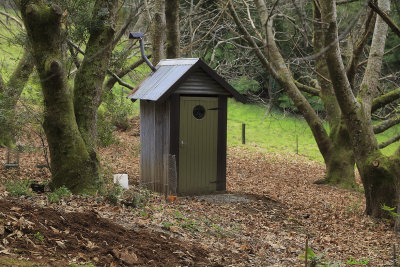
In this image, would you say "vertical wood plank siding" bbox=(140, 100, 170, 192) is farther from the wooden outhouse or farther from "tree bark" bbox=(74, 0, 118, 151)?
"tree bark" bbox=(74, 0, 118, 151)

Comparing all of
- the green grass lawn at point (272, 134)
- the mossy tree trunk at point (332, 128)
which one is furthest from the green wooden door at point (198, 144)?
the green grass lawn at point (272, 134)

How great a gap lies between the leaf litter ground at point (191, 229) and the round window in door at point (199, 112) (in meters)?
1.82

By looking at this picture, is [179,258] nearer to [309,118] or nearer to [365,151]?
[365,151]

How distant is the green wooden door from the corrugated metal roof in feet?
1.60

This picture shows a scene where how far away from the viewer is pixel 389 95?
13.1 metres

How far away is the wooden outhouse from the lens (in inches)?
408

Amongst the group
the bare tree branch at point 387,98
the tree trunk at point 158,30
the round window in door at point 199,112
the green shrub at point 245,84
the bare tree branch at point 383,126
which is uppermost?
the tree trunk at point 158,30

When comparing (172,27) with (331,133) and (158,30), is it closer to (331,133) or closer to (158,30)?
(158,30)

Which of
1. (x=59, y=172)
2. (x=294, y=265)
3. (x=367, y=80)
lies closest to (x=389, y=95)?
(x=367, y=80)

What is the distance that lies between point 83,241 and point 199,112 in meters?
5.96

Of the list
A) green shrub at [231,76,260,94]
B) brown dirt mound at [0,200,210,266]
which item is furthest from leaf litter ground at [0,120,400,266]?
green shrub at [231,76,260,94]

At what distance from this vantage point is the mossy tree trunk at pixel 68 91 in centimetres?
774

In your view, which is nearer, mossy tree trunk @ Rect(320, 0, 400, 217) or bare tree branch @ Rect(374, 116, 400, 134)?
mossy tree trunk @ Rect(320, 0, 400, 217)

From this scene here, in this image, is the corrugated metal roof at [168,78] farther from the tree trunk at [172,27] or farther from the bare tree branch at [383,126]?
the bare tree branch at [383,126]
